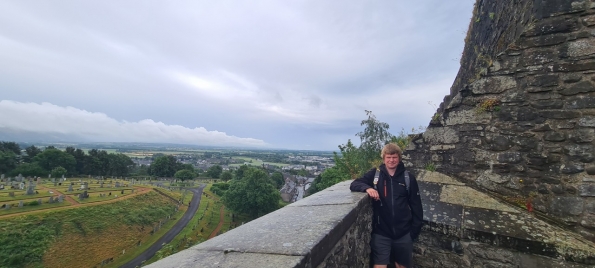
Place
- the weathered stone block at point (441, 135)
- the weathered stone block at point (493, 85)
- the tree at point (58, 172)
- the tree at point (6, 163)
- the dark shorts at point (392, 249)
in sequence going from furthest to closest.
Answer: the tree at point (58, 172)
the tree at point (6, 163)
the weathered stone block at point (441, 135)
the weathered stone block at point (493, 85)
the dark shorts at point (392, 249)

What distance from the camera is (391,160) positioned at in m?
2.98

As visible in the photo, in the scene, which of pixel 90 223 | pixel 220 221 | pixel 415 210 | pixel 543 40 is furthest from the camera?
pixel 220 221

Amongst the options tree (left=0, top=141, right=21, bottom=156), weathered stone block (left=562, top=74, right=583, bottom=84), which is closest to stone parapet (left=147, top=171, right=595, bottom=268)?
weathered stone block (left=562, top=74, right=583, bottom=84)

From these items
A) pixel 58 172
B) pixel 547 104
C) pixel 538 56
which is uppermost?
pixel 538 56

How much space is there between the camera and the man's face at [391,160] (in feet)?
9.73

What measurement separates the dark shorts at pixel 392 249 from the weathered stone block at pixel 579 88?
278 cm

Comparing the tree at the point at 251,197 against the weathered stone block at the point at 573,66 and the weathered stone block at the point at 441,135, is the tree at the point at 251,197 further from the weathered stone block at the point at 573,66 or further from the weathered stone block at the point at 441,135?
the weathered stone block at the point at 573,66

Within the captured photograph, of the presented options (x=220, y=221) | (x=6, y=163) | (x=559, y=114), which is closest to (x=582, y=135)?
(x=559, y=114)

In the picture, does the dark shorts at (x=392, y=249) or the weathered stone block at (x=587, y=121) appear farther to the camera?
the weathered stone block at (x=587, y=121)

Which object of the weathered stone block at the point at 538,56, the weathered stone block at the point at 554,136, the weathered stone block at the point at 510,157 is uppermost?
the weathered stone block at the point at 538,56

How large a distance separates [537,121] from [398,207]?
7.76ft

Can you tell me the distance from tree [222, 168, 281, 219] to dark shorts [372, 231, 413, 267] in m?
37.5

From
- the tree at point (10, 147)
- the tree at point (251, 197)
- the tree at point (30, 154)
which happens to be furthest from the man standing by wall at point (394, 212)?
the tree at point (10, 147)

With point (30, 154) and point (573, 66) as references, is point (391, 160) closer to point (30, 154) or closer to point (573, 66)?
point (573, 66)
